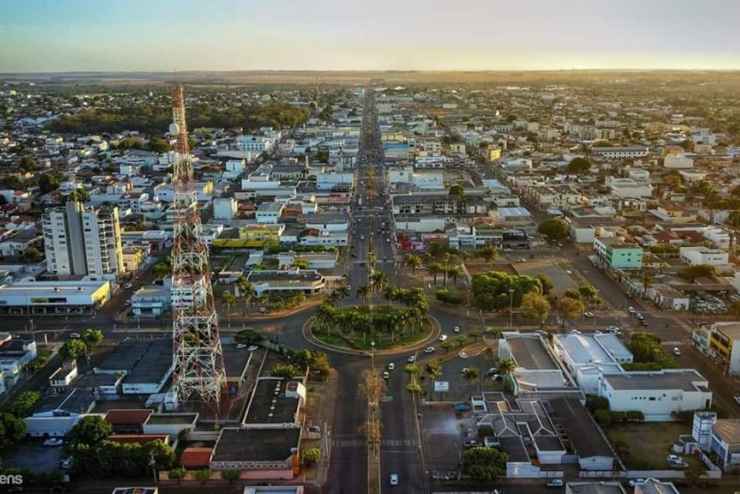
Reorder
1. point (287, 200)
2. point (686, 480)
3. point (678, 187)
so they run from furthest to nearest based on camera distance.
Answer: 1. point (678, 187)
2. point (287, 200)
3. point (686, 480)

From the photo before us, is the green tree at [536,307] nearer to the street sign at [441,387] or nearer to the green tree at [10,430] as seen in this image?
the street sign at [441,387]

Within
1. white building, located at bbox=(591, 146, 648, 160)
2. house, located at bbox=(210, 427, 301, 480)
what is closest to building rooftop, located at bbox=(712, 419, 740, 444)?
house, located at bbox=(210, 427, 301, 480)

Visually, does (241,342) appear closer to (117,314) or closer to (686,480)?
(117,314)

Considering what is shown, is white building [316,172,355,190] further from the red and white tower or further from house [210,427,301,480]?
house [210,427,301,480]

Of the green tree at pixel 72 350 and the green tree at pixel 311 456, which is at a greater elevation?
the green tree at pixel 72 350

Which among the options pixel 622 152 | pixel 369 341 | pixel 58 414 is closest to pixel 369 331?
pixel 369 341

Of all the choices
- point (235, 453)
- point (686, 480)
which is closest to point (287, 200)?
point (235, 453)

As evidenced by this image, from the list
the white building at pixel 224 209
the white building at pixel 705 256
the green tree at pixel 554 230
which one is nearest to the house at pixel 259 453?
the green tree at pixel 554 230
